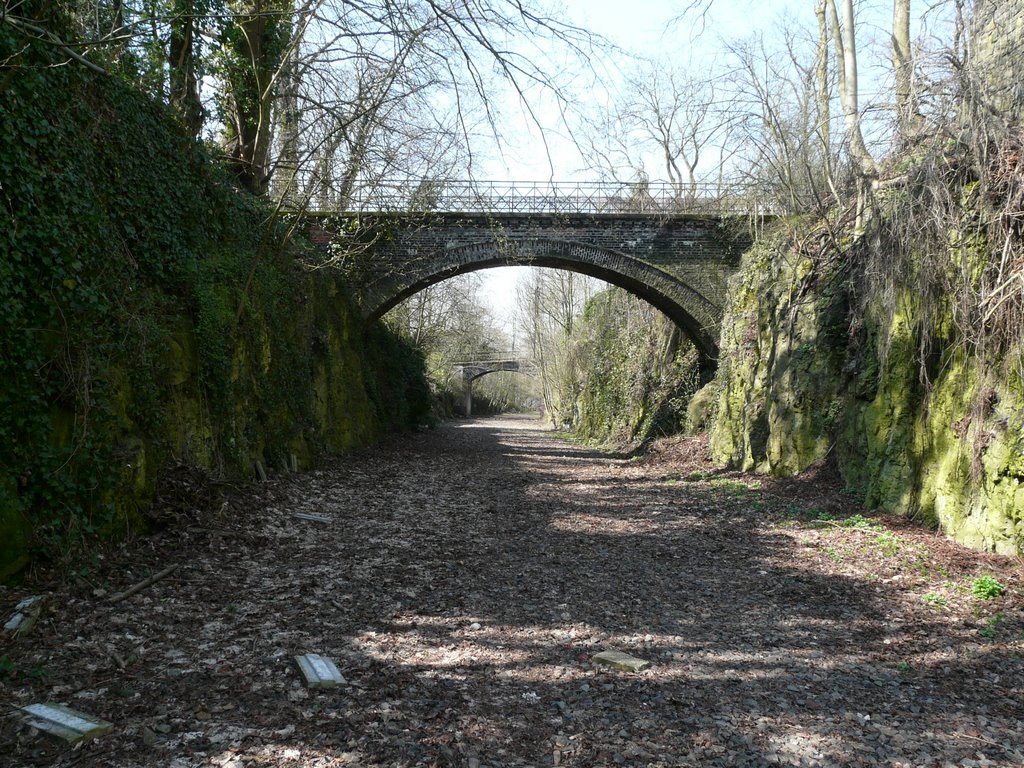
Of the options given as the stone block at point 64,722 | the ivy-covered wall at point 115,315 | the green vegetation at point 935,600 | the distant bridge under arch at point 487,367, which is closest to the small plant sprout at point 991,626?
the green vegetation at point 935,600

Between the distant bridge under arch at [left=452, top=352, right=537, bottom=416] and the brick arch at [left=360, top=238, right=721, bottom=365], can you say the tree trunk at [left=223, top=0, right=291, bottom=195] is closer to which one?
the brick arch at [left=360, top=238, right=721, bottom=365]

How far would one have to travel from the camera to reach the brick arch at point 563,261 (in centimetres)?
1691

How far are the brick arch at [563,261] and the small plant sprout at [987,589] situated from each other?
12334 millimetres

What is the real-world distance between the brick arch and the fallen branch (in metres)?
12.4

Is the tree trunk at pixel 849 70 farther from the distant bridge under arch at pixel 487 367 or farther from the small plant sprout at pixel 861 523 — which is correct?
the distant bridge under arch at pixel 487 367

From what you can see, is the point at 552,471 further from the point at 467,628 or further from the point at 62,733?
the point at 62,733

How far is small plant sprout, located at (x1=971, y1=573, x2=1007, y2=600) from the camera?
471 cm

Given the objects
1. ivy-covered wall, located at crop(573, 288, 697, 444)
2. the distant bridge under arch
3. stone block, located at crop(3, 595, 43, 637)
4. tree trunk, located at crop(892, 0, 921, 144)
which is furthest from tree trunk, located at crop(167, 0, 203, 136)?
the distant bridge under arch

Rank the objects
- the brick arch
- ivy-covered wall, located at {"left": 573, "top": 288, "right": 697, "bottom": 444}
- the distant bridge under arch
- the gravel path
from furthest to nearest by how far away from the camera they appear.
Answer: the distant bridge under arch
ivy-covered wall, located at {"left": 573, "top": 288, "right": 697, "bottom": 444}
the brick arch
the gravel path

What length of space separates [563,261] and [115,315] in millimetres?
12758

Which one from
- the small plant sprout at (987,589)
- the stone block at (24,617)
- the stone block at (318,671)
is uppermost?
the stone block at (24,617)

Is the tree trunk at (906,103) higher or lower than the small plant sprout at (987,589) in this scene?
higher

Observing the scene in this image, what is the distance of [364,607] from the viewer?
4.68 metres

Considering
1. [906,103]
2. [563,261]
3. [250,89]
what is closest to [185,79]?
[250,89]
